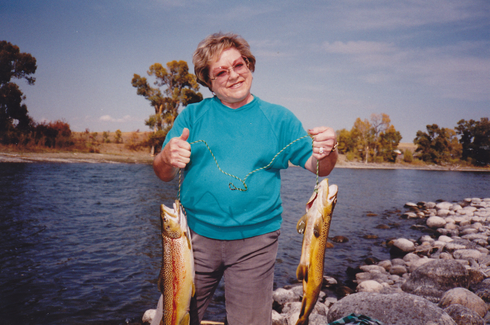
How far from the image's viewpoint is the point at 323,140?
7.14 feet

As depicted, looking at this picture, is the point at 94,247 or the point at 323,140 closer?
the point at 323,140

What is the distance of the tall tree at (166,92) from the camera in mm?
40812

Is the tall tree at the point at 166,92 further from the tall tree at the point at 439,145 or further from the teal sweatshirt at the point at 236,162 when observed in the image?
the tall tree at the point at 439,145

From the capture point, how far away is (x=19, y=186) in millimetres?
15383

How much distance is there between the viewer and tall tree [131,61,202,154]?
40.8m

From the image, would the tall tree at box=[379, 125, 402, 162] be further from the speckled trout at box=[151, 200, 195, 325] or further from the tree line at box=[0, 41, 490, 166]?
the speckled trout at box=[151, 200, 195, 325]

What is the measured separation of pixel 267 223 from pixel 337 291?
5114 millimetres

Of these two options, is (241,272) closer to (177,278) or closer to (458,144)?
(177,278)

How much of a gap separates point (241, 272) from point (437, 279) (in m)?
5.00

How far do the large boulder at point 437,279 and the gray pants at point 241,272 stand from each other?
4474 mm

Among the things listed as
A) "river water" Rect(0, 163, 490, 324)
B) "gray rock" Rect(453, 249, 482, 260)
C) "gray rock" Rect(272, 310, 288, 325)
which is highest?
"gray rock" Rect(453, 249, 482, 260)

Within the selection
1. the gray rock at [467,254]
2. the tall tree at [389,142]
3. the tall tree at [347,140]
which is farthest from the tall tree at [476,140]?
the gray rock at [467,254]

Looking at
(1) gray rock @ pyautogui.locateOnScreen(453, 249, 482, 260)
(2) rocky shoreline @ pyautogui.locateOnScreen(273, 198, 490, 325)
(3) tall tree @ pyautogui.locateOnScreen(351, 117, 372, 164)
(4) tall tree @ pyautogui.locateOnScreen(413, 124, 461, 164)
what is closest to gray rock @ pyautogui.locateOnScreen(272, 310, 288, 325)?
(2) rocky shoreline @ pyautogui.locateOnScreen(273, 198, 490, 325)

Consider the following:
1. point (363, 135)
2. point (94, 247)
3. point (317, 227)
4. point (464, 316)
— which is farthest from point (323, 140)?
point (363, 135)
